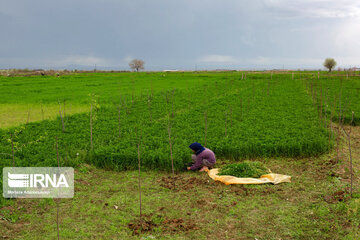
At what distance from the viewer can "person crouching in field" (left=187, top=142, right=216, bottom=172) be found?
7270 millimetres

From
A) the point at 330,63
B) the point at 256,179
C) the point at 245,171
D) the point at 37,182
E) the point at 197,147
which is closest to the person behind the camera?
the point at 37,182

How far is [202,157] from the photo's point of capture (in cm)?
729

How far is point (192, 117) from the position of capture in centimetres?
1242

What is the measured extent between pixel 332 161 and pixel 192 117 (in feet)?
19.9

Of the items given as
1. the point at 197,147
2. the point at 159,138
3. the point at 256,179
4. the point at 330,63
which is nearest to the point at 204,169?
the point at 197,147

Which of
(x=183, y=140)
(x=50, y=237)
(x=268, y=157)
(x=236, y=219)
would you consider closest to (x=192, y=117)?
(x=183, y=140)

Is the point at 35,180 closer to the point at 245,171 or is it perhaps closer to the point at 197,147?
the point at 197,147

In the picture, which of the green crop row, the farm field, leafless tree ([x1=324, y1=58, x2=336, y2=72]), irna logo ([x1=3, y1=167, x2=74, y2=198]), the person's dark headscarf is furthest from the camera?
leafless tree ([x1=324, y1=58, x2=336, y2=72])

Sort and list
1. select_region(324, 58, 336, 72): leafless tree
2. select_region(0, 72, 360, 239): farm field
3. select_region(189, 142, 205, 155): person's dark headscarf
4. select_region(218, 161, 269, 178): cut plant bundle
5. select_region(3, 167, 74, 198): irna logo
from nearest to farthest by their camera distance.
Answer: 1. select_region(0, 72, 360, 239): farm field
2. select_region(3, 167, 74, 198): irna logo
3. select_region(218, 161, 269, 178): cut plant bundle
4. select_region(189, 142, 205, 155): person's dark headscarf
5. select_region(324, 58, 336, 72): leafless tree

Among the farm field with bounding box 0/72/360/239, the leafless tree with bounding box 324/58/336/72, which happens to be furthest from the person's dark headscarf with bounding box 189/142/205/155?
the leafless tree with bounding box 324/58/336/72

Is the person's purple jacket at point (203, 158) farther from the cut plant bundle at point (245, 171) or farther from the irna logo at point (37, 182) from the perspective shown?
the irna logo at point (37, 182)

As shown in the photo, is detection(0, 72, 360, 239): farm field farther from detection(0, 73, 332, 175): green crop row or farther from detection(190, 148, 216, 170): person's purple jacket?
detection(190, 148, 216, 170): person's purple jacket

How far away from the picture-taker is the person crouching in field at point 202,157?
23.9ft

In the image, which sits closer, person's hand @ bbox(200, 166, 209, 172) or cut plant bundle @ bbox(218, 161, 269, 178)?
cut plant bundle @ bbox(218, 161, 269, 178)
